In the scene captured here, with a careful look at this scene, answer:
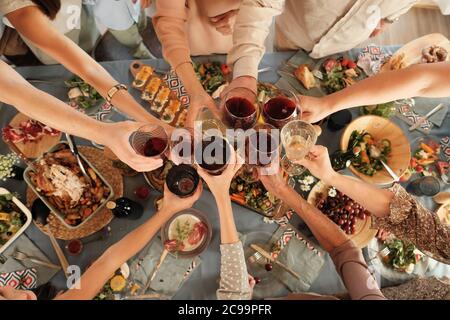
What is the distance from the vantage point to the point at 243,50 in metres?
1.27

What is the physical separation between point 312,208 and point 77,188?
34.5 inches

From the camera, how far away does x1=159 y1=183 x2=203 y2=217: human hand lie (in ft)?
3.92

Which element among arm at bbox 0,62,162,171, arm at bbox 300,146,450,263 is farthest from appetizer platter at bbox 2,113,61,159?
arm at bbox 300,146,450,263

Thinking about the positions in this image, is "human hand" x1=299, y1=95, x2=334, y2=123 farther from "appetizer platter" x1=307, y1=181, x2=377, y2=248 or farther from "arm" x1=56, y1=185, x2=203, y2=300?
"arm" x1=56, y1=185, x2=203, y2=300

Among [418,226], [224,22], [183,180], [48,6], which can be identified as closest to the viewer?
[418,226]

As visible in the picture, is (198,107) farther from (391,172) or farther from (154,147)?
(391,172)

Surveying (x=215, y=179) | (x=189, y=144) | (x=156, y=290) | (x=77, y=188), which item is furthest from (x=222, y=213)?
(x=77, y=188)

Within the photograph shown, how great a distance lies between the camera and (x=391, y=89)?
3.93 feet

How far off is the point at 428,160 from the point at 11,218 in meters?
1.65

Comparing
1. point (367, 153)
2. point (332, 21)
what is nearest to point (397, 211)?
point (367, 153)

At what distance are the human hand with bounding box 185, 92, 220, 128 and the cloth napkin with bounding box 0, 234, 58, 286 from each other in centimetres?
72

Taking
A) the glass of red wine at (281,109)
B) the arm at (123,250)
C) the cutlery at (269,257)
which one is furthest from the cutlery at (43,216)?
the glass of red wine at (281,109)

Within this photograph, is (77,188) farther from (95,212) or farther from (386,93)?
(386,93)
